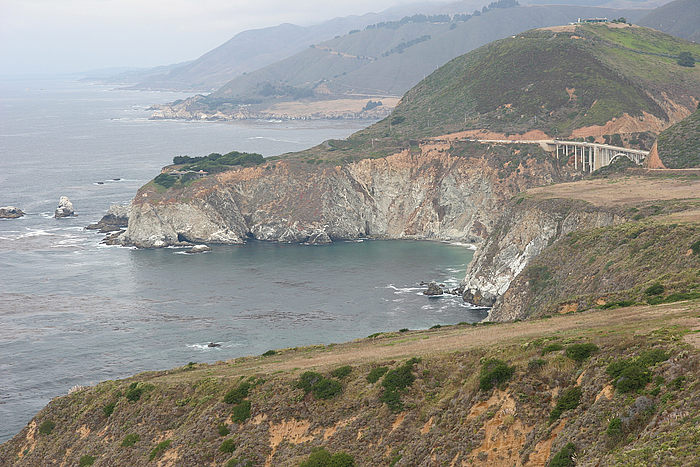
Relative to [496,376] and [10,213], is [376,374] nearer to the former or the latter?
[496,376]

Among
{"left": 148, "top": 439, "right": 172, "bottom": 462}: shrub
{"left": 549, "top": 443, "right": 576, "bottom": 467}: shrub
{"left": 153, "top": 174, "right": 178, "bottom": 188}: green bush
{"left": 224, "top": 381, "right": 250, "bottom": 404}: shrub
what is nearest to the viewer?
{"left": 549, "top": 443, "right": 576, "bottom": 467}: shrub

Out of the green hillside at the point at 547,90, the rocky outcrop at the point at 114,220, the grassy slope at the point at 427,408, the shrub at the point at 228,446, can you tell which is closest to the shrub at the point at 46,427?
the grassy slope at the point at 427,408

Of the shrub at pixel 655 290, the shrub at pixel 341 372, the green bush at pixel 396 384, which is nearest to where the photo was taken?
the green bush at pixel 396 384

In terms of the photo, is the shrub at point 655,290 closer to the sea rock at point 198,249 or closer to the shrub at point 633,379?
the shrub at point 633,379

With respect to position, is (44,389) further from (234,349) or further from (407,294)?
(407,294)

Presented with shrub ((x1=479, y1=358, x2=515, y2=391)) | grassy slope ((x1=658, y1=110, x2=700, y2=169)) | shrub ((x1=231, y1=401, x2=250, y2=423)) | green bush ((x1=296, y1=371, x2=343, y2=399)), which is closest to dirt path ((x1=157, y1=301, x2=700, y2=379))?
green bush ((x1=296, y1=371, x2=343, y2=399))

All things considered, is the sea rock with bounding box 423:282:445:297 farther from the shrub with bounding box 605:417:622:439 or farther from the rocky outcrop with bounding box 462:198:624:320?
the shrub with bounding box 605:417:622:439

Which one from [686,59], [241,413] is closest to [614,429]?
[241,413]
